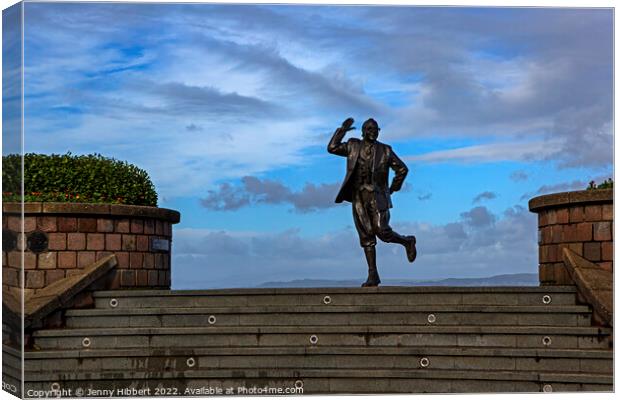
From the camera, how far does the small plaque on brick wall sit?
15.4 m

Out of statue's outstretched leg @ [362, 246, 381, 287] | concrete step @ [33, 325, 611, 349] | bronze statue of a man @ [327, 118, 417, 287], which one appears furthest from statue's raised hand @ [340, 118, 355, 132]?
concrete step @ [33, 325, 611, 349]

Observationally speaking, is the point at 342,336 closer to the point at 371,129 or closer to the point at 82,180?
the point at 371,129

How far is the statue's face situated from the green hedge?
147 inches

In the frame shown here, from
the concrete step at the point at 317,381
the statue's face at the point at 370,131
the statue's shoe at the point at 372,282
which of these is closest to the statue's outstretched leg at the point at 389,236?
the statue's shoe at the point at 372,282

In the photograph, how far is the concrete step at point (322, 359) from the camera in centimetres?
1195

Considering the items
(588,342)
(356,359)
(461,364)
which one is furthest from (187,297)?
(588,342)

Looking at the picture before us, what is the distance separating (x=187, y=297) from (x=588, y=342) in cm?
458

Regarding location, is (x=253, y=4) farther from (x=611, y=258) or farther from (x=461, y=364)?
(x=611, y=258)

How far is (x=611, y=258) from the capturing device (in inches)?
531

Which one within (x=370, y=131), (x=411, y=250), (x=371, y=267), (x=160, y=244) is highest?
(x=370, y=131)

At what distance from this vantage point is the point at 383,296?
13062mm

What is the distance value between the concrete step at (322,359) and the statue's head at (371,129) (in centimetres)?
301

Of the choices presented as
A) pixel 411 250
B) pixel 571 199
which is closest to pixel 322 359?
pixel 411 250

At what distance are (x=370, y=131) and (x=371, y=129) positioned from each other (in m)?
0.03
